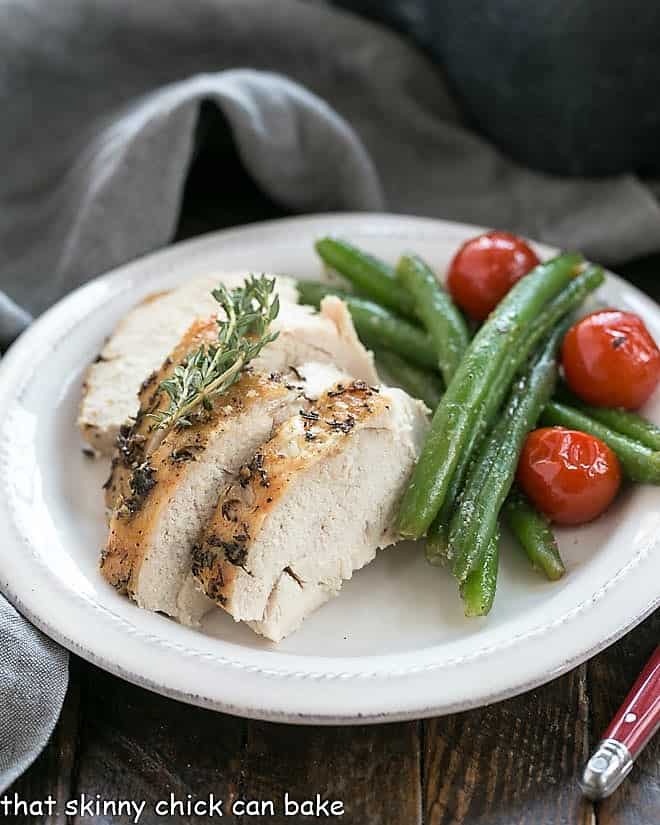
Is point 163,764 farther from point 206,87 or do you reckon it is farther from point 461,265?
point 206,87

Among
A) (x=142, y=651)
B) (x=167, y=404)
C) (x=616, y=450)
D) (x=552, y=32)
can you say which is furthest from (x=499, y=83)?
(x=142, y=651)

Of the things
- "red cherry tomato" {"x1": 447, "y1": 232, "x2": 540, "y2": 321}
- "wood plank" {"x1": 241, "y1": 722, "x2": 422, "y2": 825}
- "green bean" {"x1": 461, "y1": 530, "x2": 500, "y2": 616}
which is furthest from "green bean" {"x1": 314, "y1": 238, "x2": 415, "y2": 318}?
"wood plank" {"x1": 241, "y1": 722, "x2": 422, "y2": 825}

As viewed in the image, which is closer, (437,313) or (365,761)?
(365,761)

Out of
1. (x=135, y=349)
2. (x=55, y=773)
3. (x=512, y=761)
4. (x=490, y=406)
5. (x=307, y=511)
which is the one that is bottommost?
(x=55, y=773)

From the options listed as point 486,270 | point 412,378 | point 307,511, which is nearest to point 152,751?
point 307,511

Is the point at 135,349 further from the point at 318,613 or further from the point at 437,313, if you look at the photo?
the point at 318,613

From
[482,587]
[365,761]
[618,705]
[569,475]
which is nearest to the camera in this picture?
[365,761]

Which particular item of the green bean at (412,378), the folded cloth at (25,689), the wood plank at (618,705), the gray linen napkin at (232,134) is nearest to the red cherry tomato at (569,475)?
the wood plank at (618,705)

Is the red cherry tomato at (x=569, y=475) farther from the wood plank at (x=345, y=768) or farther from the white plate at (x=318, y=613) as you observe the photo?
the wood plank at (x=345, y=768)
